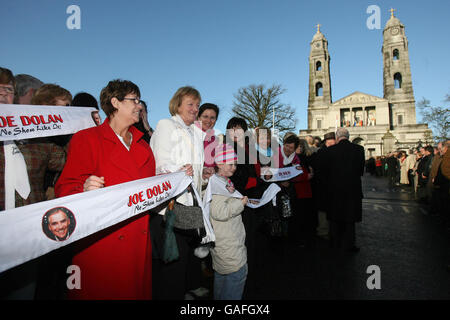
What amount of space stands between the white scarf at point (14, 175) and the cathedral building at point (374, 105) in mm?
56474

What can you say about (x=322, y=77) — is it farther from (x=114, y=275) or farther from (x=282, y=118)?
(x=114, y=275)

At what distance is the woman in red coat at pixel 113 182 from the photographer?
1.79 metres

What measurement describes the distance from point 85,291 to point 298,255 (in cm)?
374

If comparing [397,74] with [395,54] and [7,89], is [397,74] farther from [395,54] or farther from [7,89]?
[7,89]

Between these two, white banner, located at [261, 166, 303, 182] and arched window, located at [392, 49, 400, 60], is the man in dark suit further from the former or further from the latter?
arched window, located at [392, 49, 400, 60]

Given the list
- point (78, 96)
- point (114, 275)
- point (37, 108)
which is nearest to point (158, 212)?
point (114, 275)

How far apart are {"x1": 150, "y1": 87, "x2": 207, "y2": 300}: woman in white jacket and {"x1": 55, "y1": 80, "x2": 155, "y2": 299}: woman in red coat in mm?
320

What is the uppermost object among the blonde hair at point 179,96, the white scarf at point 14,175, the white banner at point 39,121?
the blonde hair at point 179,96

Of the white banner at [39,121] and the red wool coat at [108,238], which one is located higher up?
the white banner at [39,121]

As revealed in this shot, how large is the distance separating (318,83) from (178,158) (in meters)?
67.7

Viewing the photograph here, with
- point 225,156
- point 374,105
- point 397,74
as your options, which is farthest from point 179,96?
point 397,74

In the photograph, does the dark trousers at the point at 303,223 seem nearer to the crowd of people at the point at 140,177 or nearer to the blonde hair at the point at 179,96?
the crowd of people at the point at 140,177

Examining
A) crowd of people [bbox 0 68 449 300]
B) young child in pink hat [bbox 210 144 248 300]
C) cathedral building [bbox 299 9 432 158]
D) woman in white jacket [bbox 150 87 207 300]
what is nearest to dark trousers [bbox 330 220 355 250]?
crowd of people [bbox 0 68 449 300]

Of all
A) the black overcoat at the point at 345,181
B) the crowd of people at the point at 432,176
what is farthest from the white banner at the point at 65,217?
the crowd of people at the point at 432,176
